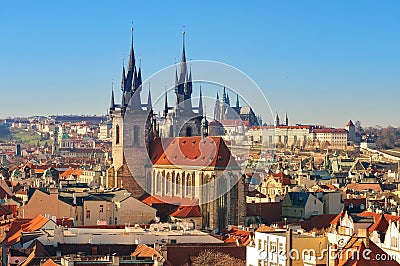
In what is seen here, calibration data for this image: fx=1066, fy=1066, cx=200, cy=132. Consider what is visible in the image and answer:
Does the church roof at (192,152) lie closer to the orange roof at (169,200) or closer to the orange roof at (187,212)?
the orange roof at (169,200)

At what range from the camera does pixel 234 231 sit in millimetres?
61750

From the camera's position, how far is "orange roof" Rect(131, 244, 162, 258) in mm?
44750

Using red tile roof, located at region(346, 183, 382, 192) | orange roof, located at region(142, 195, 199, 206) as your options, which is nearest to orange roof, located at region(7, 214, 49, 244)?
orange roof, located at region(142, 195, 199, 206)

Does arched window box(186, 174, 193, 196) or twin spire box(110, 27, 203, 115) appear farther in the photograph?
twin spire box(110, 27, 203, 115)

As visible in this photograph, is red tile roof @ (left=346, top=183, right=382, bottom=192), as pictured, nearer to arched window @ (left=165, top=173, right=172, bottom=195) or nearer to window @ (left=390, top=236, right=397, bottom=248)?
arched window @ (left=165, top=173, right=172, bottom=195)

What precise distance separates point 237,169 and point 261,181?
33667 millimetres

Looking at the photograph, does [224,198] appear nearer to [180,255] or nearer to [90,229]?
[90,229]

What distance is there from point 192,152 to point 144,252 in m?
37.5

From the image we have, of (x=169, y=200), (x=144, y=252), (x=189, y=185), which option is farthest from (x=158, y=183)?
(x=144, y=252)

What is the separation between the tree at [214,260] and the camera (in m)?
44.1

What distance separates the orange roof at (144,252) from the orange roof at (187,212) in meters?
28.2

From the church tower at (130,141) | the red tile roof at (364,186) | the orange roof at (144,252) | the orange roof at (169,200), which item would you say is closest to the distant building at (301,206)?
the orange roof at (169,200)

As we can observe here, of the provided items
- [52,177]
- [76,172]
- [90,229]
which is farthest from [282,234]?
[76,172]

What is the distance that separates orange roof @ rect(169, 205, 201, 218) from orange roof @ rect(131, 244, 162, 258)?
28.2 meters
